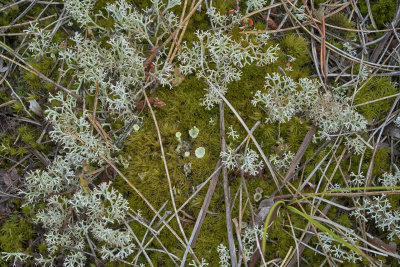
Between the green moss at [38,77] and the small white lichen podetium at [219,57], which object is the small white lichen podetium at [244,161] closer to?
the small white lichen podetium at [219,57]

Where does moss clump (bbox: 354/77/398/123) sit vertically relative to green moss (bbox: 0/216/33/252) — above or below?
above

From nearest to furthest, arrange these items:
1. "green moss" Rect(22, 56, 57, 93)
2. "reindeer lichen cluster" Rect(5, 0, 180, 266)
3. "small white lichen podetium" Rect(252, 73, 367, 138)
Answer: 1. "reindeer lichen cluster" Rect(5, 0, 180, 266)
2. "small white lichen podetium" Rect(252, 73, 367, 138)
3. "green moss" Rect(22, 56, 57, 93)

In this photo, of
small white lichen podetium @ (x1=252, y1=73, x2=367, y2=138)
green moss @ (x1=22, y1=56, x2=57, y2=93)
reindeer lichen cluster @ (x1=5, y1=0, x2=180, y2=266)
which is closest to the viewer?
reindeer lichen cluster @ (x1=5, y1=0, x2=180, y2=266)

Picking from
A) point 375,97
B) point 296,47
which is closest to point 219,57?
point 296,47

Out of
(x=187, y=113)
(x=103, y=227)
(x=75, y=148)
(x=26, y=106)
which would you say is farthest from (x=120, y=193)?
(x=26, y=106)

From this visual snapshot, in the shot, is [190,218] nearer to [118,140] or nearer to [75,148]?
[118,140]

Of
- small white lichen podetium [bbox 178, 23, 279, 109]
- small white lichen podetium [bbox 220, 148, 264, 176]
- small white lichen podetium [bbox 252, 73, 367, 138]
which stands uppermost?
small white lichen podetium [bbox 178, 23, 279, 109]

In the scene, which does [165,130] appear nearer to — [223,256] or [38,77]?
[223,256]

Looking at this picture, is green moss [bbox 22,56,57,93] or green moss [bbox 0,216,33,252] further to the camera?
green moss [bbox 22,56,57,93]

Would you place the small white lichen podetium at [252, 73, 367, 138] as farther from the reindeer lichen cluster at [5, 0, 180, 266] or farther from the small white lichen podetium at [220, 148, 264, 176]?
the reindeer lichen cluster at [5, 0, 180, 266]

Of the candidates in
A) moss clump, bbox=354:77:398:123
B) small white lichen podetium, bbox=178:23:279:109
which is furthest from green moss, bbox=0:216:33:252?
Answer: moss clump, bbox=354:77:398:123
